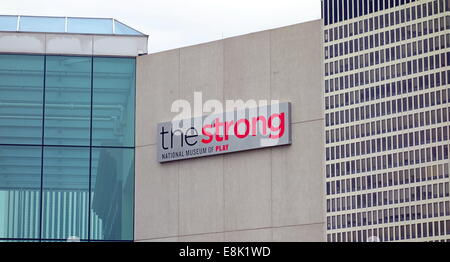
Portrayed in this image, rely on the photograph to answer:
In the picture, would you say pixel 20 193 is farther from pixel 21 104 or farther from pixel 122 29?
pixel 122 29

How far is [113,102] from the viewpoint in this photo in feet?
149

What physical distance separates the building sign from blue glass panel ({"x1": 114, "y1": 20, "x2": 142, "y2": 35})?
4720 millimetres

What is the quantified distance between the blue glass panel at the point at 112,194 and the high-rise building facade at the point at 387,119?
378 inches

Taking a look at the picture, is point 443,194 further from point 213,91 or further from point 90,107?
point 90,107

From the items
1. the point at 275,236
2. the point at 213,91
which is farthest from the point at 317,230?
the point at 213,91

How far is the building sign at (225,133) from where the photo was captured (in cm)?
4128

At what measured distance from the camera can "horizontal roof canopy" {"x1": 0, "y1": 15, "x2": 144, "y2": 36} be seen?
4609 cm

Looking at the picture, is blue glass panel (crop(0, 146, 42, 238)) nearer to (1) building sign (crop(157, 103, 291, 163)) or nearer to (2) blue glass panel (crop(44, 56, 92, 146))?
(2) blue glass panel (crop(44, 56, 92, 146))

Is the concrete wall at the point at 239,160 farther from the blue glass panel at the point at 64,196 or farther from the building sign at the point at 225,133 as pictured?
the blue glass panel at the point at 64,196

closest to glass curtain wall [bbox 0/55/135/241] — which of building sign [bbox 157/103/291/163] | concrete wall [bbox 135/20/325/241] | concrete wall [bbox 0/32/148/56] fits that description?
concrete wall [bbox 0/32/148/56]

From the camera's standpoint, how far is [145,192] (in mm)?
44406

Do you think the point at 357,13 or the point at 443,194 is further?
the point at 357,13

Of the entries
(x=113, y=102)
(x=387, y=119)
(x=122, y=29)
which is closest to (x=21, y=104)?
(x=113, y=102)

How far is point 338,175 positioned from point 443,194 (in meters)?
4.27
